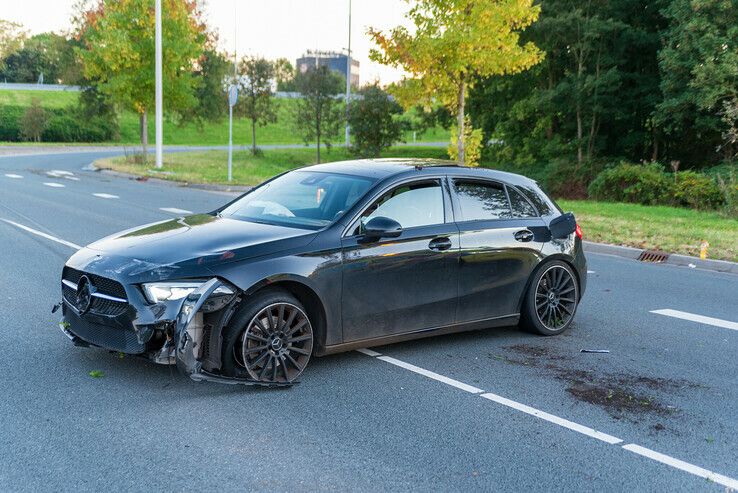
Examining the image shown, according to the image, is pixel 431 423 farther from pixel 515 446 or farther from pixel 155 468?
pixel 155 468

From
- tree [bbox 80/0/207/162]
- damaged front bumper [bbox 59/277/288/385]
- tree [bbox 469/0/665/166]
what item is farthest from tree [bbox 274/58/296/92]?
damaged front bumper [bbox 59/277/288/385]

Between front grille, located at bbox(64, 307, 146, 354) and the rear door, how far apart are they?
2.73 m

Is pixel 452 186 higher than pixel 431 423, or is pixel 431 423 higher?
pixel 452 186

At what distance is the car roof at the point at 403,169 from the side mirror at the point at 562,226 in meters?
0.50

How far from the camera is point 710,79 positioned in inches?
1182

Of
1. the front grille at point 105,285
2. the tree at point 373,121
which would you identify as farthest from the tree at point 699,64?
the front grille at point 105,285

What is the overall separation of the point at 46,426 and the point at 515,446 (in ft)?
9.09

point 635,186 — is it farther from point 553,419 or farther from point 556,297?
point 553,419

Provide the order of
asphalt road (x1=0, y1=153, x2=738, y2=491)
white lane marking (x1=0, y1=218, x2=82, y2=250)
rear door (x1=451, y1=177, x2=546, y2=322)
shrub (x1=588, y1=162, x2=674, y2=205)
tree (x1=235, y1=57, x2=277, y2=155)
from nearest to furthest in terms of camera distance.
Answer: asphalt road (x1=0, y1=153, x2=738, y2=491) < rear door (x1=451, y1=177, x2=546, y2=322) < white lane marking (x1=0, y1=218, x2=82, y2=250) < shrub (x1=588, y1=162, x2=674, y2=205) < tree (x1=235, y1=57, x2=277, y2=155)

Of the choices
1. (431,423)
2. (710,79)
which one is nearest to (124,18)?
(710,79)

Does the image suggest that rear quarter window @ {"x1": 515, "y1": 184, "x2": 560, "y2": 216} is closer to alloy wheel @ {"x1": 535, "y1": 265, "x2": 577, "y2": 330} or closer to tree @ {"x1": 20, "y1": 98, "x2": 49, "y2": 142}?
alloy wheel @ {"x1": 535, "y1": 265, "x2": 577, "y2": 330}

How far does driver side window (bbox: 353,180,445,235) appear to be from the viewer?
22.0ft

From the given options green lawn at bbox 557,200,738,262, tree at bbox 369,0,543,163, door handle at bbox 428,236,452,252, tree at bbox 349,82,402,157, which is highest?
tree at bbox 369,0,543,163

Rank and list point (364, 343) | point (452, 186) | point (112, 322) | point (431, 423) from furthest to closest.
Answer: point (452, 186)
point (364, 343)
point (112, 322)
point (431, 423)
